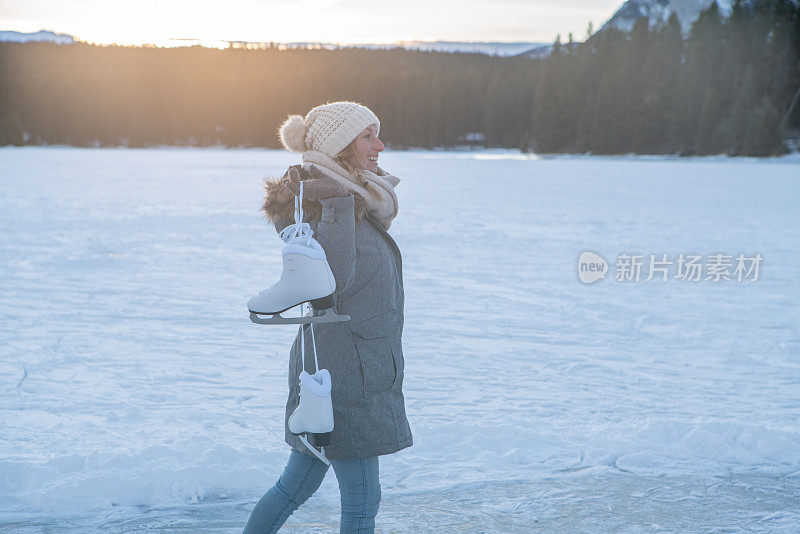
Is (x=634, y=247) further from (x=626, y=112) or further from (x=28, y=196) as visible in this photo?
(x=626, y=112)

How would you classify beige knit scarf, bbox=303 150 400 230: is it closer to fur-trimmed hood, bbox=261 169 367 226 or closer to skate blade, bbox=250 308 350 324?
fur-trimmed hood, bbox=261 169 367 226

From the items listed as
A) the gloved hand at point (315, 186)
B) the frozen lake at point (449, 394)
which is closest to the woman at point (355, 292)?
the gloved hand at point (315, 186)

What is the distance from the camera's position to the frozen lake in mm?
3250

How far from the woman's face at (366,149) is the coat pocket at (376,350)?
406 mm

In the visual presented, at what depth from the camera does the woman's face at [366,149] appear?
2.26m

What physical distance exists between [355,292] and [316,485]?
59cm

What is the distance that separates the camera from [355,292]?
219 cm

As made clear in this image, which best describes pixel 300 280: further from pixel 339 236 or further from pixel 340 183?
pixel 340 183

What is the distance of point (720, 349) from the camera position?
573cm

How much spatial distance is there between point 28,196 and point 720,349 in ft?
51.4

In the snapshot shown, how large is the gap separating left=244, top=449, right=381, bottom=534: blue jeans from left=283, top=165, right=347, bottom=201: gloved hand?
2.30 feet

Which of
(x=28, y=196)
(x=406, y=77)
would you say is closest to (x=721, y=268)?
(x=28, y=196)

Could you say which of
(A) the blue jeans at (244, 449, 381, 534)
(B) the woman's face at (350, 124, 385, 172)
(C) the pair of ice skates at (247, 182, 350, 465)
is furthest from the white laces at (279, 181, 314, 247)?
(A) the blue jeans at (244, 449, 381, 534)

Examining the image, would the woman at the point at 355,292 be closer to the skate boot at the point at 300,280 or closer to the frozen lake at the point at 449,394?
the skate boot at the point at 300,280
